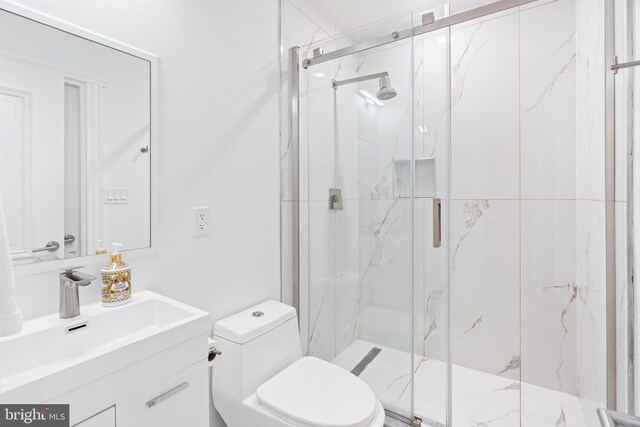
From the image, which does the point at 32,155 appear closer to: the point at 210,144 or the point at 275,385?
the point at 210,144

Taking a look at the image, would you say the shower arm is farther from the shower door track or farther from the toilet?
the toilet

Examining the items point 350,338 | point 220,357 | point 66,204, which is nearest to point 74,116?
point 66,204

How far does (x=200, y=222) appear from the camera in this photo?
4.27ft

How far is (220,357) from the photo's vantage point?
1.30 m

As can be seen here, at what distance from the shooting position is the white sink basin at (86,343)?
2.03 feet

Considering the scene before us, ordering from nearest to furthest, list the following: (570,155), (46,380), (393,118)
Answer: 1. (46,380)
2. (393,118)
3. (570,155)

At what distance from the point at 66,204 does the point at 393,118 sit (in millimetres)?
1344

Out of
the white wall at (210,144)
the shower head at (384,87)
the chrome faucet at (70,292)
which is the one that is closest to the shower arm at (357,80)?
the shower head at (384,87)

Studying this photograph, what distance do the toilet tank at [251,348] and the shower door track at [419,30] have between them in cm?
136

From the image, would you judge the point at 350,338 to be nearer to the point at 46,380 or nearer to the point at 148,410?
the point at 148,410

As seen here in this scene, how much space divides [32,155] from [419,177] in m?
1.43

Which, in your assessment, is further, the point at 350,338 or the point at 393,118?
the point at 350,338

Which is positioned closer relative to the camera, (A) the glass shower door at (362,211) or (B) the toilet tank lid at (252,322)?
(B) the toilet tank lid at (252,322)

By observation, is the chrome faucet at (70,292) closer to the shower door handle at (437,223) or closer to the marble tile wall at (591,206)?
the shower door handle at (437,223)
